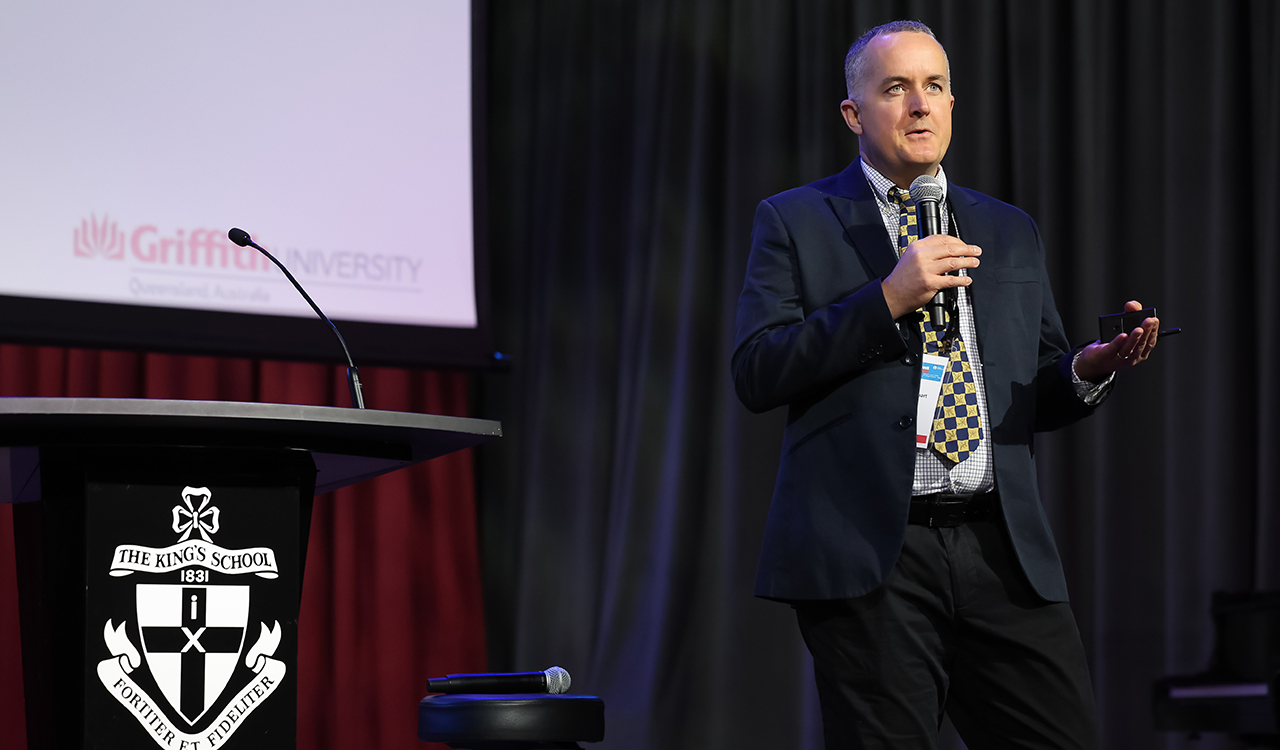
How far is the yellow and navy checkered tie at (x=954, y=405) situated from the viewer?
1.69 meters

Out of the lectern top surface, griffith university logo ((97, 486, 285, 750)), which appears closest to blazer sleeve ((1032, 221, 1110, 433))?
the lectern top surface

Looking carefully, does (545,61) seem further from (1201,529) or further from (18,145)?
(1201,529)

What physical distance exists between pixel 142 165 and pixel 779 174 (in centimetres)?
187

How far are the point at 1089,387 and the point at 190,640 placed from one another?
4.15ft

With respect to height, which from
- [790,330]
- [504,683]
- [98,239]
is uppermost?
[98,239]

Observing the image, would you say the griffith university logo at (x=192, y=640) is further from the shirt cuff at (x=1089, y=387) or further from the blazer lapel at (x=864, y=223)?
the shirt cuff at (x=1089, y=387)

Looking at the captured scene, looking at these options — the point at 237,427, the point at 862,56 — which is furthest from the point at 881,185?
the point at 237,427

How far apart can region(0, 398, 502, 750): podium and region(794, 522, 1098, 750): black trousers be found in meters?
0.60

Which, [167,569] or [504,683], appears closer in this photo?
[167,569]

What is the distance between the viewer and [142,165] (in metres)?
3.09

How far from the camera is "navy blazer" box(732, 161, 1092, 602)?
1.64 meters

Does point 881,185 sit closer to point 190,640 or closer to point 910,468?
point 910,468

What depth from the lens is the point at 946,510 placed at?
5.50ft

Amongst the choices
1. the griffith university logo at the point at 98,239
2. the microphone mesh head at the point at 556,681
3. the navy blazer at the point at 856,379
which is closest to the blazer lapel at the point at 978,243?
the navy blazer at the point at 856,379
